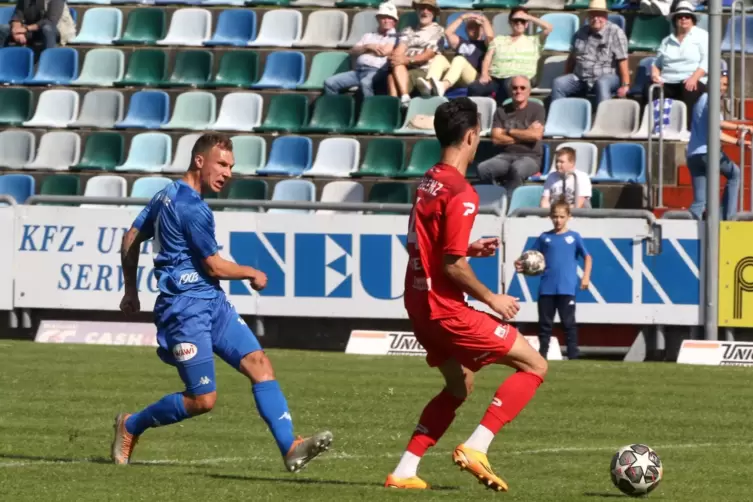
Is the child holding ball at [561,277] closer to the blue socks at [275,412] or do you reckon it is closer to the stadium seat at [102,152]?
the stadium seat at [102,152]

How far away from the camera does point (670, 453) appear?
1105cm

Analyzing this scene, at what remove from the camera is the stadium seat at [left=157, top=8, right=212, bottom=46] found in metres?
26.8

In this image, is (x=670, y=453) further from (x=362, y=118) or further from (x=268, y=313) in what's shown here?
(x=362, y=118)

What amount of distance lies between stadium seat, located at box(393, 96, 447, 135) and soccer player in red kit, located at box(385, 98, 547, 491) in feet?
48.3

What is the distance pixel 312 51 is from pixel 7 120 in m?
4.93

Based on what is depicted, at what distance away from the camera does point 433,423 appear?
8953mm

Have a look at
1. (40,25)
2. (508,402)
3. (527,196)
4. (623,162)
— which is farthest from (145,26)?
(508,402)

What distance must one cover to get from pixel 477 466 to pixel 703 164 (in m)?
13.0

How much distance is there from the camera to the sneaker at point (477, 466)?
8.45 metres

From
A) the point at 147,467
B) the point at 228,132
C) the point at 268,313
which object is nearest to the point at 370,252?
the point at 268,313

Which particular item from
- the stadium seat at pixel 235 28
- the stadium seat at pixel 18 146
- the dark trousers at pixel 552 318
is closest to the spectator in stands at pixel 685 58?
the dark trousers at pixel 552 318

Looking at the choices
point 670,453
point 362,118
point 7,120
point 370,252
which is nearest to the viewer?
point 670,453

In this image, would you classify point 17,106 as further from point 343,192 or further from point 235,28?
point 343,192

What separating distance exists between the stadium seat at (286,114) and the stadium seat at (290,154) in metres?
0.44
